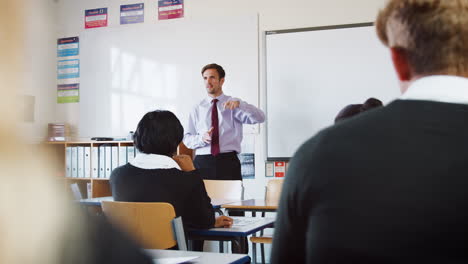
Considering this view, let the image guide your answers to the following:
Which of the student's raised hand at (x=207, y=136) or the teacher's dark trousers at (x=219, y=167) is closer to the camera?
the student's raised hand at (x=207, y=136)

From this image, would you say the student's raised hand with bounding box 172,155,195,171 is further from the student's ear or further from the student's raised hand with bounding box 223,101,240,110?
the student's ear

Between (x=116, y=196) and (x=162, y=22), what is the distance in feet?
11.4

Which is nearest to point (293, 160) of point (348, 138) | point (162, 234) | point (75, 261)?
point (348, 138)

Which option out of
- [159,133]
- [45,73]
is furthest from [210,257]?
[45,73]

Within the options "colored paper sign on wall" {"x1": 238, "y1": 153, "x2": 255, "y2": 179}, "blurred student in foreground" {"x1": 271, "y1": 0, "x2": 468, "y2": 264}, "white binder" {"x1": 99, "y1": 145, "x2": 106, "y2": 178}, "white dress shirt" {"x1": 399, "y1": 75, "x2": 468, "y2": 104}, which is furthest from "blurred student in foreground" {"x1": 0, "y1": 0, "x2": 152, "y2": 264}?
"white binder" {"x1": 99, "y1": 145, "x2": 106, "y2": 178}

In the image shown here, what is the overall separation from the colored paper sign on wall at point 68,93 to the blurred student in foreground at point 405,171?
17.8ft

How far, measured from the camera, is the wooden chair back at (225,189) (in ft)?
12.6

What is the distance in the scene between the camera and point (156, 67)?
18.6ft

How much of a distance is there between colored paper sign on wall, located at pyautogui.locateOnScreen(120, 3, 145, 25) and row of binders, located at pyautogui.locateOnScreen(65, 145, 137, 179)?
148 cm

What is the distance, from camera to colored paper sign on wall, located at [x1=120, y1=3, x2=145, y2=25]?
18.9ft

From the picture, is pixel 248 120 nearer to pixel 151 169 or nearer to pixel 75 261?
pixel 151 169

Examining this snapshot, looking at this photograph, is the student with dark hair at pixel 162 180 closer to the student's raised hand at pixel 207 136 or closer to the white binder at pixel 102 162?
the student's raised hand at pixel 207 136

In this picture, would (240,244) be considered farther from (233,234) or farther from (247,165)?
(247,165)

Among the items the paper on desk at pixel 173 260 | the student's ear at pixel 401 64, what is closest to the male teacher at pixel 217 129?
the paper on desk at pixel 173 260
